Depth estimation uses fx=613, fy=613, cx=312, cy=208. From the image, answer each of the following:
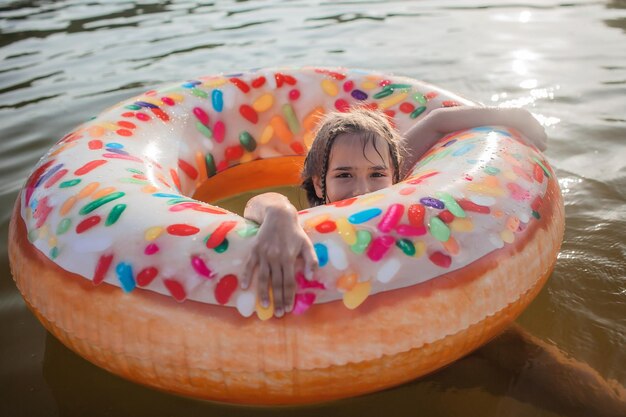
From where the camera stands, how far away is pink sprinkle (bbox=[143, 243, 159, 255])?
176cm

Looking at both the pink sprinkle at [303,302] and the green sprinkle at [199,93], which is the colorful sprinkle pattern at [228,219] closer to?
the pink sprinkle at [303,302]

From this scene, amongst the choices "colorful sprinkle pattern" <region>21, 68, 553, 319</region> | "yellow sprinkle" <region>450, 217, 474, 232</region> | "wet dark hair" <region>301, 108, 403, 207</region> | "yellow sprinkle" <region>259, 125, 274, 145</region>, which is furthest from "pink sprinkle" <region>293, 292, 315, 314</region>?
"yellow sprinkle" <region>259, 125, 274, 145</region>

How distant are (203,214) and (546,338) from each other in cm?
139

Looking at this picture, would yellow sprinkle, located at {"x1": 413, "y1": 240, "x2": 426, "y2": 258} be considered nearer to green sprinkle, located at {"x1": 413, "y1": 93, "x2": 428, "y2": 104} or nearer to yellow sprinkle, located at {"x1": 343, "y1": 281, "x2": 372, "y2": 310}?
yellow sprinkle, located at {"x1": 343, "y1": 281, "x2": 372, "y2": 310}

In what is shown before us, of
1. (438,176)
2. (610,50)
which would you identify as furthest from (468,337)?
(610,50)

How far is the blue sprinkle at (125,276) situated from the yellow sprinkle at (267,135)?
1607 millimetres

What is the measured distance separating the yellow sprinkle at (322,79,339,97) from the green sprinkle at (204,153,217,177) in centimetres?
70

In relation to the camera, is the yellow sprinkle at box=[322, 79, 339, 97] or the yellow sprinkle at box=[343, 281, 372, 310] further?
the yellow sprinkle at box=[322, 79, 339, 97]

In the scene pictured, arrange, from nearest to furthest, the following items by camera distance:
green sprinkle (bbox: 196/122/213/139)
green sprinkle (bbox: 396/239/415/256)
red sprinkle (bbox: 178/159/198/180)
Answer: green sprinkle (bbox: 396/239/415/256) < red sprinkle (bbox: 178/159/198/180) < green sprinkle (bbox: 196/122/213/139)

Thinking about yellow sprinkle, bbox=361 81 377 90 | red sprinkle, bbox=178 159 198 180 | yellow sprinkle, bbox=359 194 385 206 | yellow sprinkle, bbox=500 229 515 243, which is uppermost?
yellow sprinkle, bbox=359 194 385 206

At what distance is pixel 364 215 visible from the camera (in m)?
1.80

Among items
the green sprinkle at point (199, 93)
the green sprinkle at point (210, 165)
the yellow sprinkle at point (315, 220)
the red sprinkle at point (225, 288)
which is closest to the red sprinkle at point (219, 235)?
the red sprinkle at point (225, 288)

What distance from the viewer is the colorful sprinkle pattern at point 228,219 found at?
1690 mm

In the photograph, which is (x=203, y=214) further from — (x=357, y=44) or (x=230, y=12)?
(x=230, y=12)
